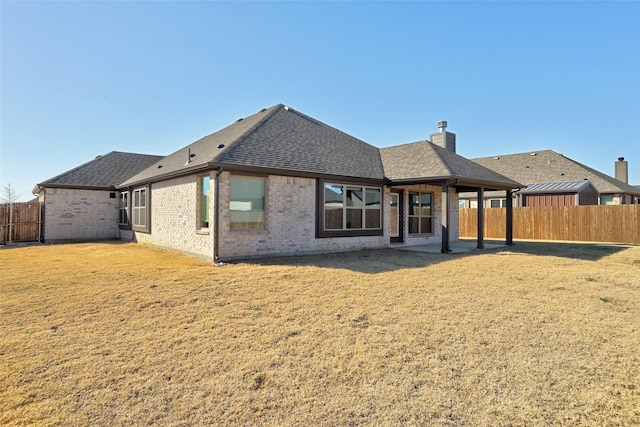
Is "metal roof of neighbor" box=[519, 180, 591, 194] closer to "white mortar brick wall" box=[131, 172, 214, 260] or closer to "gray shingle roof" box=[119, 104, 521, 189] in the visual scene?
"gray shingle roof" box=[119, 104, 521, 189]

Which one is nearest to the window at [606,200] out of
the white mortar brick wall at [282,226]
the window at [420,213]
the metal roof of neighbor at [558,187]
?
the metal roof of neighbor at [558,187]

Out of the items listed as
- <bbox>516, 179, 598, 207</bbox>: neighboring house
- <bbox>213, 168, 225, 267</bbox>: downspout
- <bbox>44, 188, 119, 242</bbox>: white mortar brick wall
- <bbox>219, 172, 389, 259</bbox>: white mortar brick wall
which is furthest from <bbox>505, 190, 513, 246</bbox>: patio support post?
<bbox>44, 188, 119, 242</bbox>: white mortar brick wall

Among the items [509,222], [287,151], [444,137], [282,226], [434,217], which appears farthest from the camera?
[444,137]

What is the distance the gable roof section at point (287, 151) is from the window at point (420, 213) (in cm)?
242

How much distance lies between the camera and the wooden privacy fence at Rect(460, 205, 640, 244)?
18.0m

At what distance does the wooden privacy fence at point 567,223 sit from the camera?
18.0 metres

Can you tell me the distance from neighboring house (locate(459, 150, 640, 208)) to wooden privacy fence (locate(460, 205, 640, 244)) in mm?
3405

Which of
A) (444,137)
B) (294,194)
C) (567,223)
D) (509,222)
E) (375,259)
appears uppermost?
(444,137)

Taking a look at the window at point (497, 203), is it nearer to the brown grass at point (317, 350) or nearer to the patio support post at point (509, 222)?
the patio support post at point (509, 222)

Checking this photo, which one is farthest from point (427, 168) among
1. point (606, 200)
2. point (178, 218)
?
point (606, 200)

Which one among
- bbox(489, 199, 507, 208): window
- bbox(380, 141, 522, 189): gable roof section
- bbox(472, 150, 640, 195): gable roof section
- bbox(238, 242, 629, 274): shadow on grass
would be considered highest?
bbox(472, 150, 640, 195): gable roof section

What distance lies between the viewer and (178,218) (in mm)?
12234

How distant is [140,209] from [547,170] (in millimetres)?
28455

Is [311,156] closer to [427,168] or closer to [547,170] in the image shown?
[427,168]
